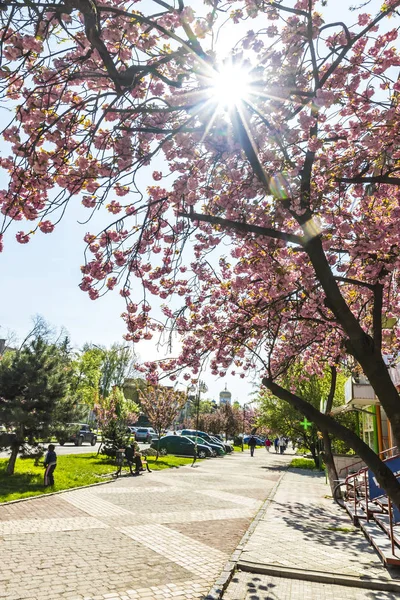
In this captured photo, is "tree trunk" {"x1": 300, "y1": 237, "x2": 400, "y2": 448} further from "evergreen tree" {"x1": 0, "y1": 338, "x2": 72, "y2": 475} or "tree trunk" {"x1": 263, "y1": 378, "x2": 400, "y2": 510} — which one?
"evergreen tree" {"x1": 0, "y1": 338, "x2": 72, "y2": 475}

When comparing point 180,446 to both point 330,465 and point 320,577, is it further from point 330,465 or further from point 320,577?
Result: point 320,577

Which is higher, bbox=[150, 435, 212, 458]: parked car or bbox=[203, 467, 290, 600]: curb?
bbox=[150, 435, 212, 458]: parked car

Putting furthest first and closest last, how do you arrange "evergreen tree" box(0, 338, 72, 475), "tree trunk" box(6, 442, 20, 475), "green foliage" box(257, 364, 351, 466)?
1. "green foliage" box(257, 364, 351, 466)
2. "tree trunk" box(6, 442, 20, 475)
3. "evergreen tree" box(0, 338, 72, 475)

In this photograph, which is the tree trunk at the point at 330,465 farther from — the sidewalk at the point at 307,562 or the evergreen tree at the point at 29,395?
the evergreen tree at the point at 29,395

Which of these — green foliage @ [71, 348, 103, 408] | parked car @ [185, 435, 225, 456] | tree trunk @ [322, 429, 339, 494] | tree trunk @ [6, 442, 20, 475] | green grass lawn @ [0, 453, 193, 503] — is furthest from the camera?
green foliage @ [71, 348, 103, 408]

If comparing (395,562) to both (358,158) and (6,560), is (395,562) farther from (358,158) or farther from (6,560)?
(358,158)

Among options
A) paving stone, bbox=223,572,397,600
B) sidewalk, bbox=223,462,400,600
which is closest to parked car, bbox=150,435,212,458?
sidewalk, bbox=223,462,400,600

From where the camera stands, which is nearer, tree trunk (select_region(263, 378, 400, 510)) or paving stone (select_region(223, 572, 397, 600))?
tree trunk (select_region(263, 378, 400, 510))

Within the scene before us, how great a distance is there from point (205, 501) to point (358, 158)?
34.0 ft

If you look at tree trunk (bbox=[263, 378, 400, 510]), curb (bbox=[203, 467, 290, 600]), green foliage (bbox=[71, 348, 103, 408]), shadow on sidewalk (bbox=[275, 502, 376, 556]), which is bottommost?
curb (bbox=[203, 467, 290, 600])

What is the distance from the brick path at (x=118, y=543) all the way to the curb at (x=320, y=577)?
554mm

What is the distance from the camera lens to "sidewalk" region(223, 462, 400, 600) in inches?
223

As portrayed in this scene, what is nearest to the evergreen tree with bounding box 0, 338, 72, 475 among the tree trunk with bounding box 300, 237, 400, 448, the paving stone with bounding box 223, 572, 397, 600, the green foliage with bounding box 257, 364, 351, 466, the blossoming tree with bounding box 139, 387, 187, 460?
the paving stone with bounding box 223, 572, 397, 600

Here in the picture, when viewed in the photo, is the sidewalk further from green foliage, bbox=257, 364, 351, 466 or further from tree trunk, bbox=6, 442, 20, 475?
green foliage, bbox=257, 364, 351, 466
